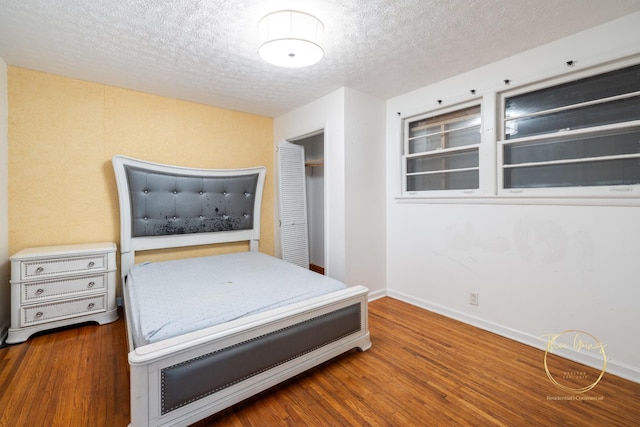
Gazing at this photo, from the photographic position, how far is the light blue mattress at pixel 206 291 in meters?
1.61

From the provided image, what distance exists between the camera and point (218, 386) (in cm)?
150

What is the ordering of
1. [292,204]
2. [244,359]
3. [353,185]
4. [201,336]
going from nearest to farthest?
[201,336], [244,359], [353,185], [292,204]

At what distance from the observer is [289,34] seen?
1.75 m

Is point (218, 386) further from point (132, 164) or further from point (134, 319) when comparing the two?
point (132, 164)

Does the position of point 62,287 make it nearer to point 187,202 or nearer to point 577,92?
point 187,202

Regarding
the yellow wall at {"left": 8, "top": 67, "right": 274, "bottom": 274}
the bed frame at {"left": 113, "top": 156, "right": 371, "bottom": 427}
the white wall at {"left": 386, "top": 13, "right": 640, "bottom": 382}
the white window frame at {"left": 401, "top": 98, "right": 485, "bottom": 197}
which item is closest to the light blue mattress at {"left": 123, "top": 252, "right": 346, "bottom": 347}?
the bed frame at {"left": 113, "top": 156, "right": 371, "bottom": 427}

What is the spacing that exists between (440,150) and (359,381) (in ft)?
7.42

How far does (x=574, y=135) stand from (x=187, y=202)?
3606 millimetres

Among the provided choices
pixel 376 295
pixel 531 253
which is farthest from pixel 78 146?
pixel 531 253

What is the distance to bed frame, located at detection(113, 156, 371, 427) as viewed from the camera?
1.35 metres

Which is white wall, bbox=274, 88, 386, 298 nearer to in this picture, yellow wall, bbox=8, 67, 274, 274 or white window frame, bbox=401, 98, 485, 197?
white window frame, bbox=401, 98, 485, 197

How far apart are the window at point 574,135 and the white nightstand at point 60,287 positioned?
3654 millimetres

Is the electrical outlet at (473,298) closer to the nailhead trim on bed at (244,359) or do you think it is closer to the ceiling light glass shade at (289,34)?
the nailhead trim on bed at (244,359)

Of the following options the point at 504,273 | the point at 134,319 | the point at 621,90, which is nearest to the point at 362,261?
the point at 504,273
